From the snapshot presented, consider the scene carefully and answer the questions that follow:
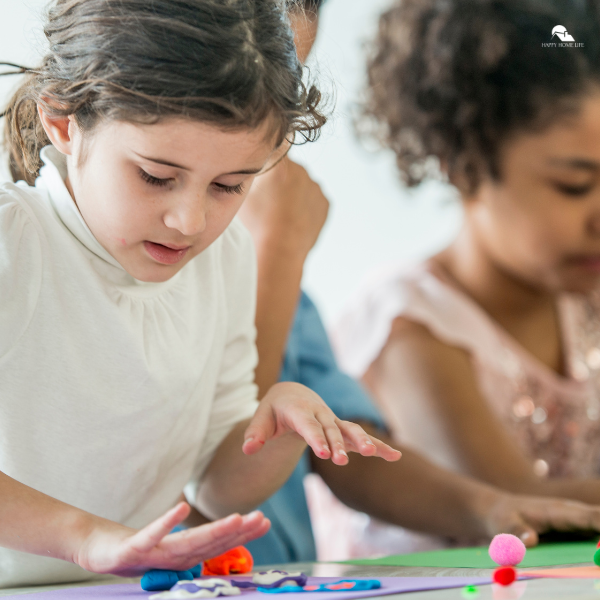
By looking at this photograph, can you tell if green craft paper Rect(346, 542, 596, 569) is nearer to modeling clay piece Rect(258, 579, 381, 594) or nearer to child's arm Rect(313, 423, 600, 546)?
child's arm Rect(313, 423, 600, 546)

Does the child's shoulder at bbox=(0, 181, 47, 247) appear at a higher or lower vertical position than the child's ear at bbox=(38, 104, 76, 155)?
lower

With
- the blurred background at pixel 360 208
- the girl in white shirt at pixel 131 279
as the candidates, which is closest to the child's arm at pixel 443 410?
the blurred background at pixel 360 208

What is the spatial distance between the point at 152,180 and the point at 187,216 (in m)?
0.04

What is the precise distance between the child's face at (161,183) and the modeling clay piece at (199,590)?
24cm

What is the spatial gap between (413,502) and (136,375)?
474 mm

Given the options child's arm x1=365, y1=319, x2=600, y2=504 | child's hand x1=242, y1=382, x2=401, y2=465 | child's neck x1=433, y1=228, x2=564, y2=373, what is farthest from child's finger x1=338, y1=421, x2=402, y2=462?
child's neck x1=433, y1=228, x2=564, y2=373

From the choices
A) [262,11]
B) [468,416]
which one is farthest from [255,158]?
[468,416]

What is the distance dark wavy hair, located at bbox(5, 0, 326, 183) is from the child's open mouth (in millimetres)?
98

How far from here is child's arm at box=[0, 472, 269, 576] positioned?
1.52 feet

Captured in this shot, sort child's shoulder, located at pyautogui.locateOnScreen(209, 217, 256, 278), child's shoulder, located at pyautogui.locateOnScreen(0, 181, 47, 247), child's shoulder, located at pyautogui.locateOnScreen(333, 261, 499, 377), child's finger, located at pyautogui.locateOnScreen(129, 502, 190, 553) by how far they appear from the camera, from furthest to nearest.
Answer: child's shoulder, located at pyautogui.locateOnScreen(333, 261, 499, 377) < child's shoulder, located at pyautogui.locateOnScreen(209, 217, 256, 278) < child's shoulder, located at pyautogui.locateOnScreen(0, 181, 47, 247) < child's finger, located at pyautogui.locateOnScreen(129, 502, 190, 553)

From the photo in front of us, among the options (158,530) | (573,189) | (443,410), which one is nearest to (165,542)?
(158,530)

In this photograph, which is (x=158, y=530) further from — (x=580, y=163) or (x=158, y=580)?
(x=580, y=163)

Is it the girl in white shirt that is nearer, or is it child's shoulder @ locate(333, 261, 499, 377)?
the girl in white shirt

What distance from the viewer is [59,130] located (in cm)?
57
